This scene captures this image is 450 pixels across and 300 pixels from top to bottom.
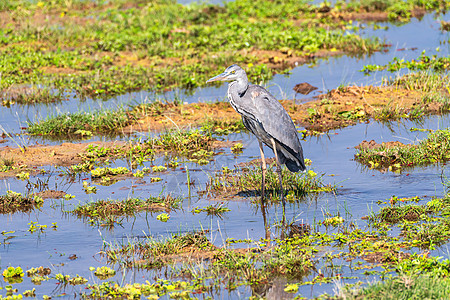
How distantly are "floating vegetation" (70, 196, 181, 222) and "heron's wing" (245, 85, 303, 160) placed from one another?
1.47m

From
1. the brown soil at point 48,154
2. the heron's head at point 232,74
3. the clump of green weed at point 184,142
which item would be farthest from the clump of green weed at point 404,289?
the brown soil at point 48,154

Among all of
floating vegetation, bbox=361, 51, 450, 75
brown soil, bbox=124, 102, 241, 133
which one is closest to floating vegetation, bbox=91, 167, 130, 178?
brown soil, bbox=124, 102, 241, 133

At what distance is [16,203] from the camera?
28.6 ft

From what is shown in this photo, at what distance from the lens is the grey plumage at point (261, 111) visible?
863cm

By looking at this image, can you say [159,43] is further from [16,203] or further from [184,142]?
[16,203]

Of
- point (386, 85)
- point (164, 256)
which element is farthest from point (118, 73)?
point (164, 256)

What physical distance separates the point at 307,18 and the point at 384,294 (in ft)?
51.6

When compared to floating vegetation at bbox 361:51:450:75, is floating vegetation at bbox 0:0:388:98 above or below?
above

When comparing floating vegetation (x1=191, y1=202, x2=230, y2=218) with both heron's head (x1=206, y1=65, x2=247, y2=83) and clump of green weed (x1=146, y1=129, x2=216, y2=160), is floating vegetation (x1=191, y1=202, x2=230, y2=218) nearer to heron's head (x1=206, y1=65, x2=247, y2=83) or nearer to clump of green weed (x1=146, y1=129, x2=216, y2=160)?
heron's head (x1=206, y1=65, x2=247, y2=83)

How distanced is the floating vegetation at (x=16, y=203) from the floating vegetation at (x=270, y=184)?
2.24 metres

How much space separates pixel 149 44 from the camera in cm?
1766

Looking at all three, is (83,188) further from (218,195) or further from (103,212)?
(218,195)

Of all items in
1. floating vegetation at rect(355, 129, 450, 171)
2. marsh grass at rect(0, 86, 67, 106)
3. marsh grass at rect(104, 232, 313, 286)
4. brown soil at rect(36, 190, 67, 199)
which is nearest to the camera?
marsh grass at rect(104, 232, 313, 286)

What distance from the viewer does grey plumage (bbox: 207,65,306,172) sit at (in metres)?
8.63
